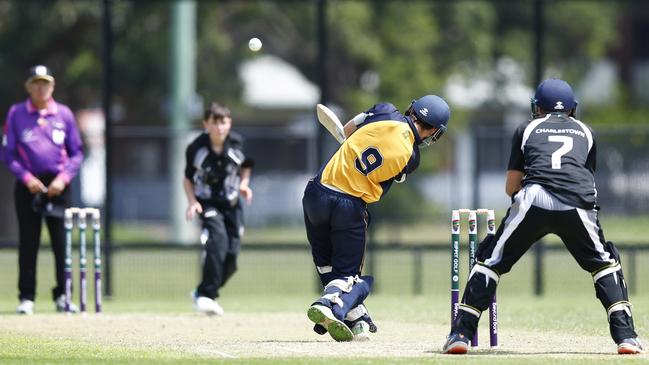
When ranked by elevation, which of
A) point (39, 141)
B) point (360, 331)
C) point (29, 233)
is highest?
point (39, 141)

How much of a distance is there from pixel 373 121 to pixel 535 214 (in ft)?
5.21

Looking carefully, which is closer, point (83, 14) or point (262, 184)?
point (262, 184)

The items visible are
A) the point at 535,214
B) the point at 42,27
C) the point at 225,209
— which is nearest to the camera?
the point at 535,214

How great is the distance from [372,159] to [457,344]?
158cm

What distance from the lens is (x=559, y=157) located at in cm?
1001

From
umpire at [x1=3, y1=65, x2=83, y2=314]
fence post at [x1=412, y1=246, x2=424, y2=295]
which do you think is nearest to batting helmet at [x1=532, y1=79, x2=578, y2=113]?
umpire at [x1=3, y1=65, x2=83, y2=314]

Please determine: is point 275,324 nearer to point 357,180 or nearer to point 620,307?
point 357,180

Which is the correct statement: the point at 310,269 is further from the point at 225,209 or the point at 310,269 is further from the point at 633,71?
the point at 633,71

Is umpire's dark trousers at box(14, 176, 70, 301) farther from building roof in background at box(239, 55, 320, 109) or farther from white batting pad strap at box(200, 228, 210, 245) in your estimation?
building roof in background at box(239, 55, 320, 109)

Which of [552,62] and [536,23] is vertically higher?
[552,62]

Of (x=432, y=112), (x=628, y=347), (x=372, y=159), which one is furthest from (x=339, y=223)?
(x=628, y=347)

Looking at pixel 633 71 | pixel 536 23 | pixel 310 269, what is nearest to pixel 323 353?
pixel 536 23

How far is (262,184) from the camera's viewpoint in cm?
2467

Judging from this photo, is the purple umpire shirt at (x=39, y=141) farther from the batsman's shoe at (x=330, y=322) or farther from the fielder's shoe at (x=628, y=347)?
the fielder's shoe at (x=628, y=347)
